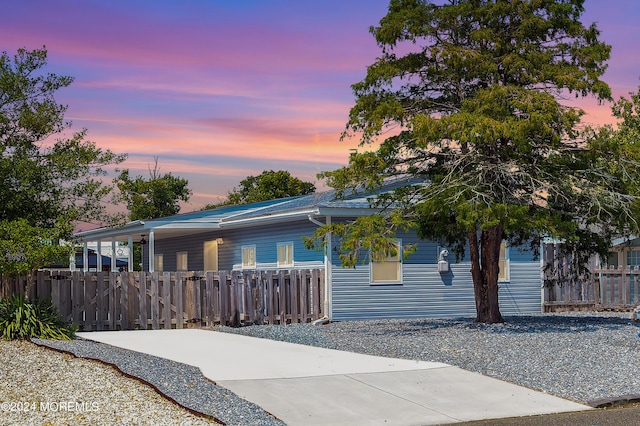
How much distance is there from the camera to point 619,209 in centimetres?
1794

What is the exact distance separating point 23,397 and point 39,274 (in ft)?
29.9

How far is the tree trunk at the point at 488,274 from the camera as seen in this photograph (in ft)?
63.5

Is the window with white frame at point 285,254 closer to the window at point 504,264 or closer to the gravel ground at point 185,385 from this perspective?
the window at point 504,264

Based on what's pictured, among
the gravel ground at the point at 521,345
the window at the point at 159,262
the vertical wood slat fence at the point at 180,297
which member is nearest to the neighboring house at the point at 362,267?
the vertical wood slat fence at the point at 180,297

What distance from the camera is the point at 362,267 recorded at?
2233 cm

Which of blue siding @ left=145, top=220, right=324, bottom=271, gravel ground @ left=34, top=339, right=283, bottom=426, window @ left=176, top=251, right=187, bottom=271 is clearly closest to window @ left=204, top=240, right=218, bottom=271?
blue siding @ left=145, top=220, right=324, bottom=271

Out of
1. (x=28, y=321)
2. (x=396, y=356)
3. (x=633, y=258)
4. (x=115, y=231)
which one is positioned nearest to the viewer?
(x=396, y=356)

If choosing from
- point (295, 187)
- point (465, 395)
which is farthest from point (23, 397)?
point (295, 187)

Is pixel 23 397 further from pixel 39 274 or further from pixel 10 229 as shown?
pixel 39 274

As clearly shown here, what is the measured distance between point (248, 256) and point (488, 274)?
8.83 metres

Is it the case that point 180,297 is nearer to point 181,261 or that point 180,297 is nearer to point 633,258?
point 181,261

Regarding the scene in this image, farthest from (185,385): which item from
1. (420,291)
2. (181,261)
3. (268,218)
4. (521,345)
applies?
(181,261)

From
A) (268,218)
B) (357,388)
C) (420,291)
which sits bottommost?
(357,388)

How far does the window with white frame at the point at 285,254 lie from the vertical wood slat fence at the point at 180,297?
2.05m
